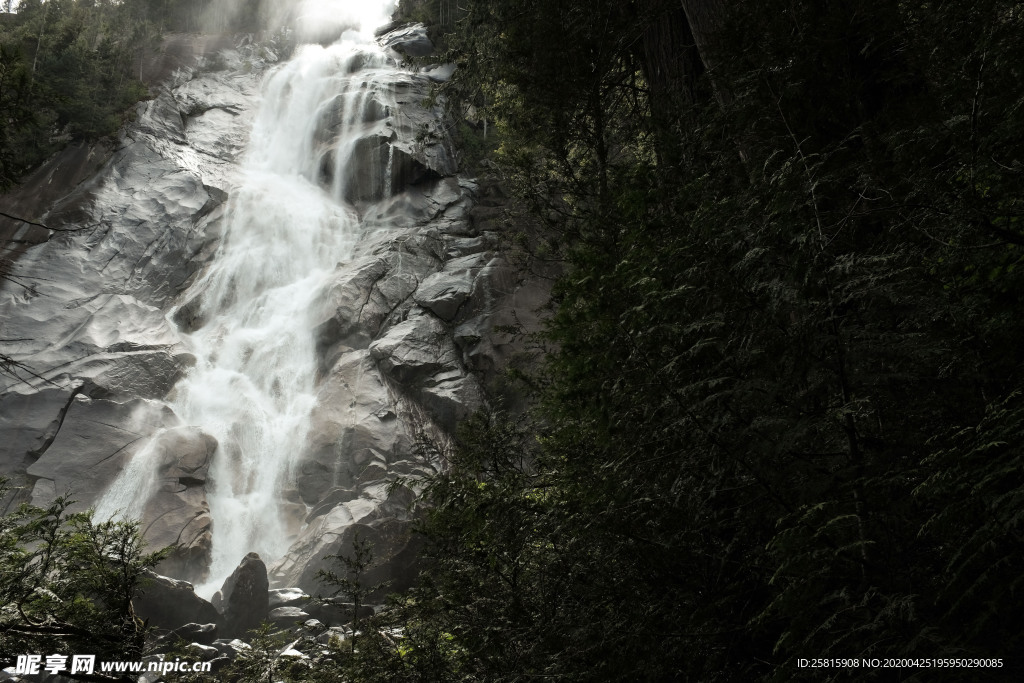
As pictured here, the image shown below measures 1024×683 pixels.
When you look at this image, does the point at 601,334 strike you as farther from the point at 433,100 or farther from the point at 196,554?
the point at 196,554

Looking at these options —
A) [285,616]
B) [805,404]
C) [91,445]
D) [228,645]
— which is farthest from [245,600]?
[805,404]

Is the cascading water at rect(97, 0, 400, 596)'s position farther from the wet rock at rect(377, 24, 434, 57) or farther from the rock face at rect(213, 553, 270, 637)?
the rock face at rect(213, 553, 270, 637)

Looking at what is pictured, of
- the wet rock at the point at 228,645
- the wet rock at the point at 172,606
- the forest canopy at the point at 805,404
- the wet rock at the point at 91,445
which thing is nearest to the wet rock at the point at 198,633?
the wet rock at the point at 228,645

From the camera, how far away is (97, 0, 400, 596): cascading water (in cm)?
1652

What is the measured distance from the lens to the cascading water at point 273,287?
1652 cm

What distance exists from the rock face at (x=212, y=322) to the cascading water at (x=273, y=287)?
1.05ft

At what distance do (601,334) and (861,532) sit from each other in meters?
2.63

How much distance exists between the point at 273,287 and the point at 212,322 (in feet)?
7.82

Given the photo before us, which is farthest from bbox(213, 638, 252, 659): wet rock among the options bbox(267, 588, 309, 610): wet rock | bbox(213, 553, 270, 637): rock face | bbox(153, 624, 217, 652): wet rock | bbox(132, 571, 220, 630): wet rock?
bbox(267, 588, 309, 610): wet rock

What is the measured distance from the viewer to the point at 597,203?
7.51m

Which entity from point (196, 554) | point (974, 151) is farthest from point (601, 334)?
point (196, 554)

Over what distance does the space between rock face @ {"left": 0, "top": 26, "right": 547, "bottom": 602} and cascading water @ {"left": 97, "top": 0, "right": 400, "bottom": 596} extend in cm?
32

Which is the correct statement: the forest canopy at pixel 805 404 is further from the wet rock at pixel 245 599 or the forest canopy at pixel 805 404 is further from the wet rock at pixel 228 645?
the wet rock at pixel 245 599

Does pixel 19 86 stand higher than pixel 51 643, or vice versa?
pixel 19 86
